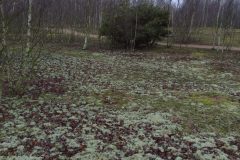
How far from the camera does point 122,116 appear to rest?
1126 cm

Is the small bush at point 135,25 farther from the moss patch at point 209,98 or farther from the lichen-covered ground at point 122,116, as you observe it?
the moss patch at point 209,98

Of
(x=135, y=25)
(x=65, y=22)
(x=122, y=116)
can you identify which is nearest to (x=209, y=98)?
(x=122, y=116)

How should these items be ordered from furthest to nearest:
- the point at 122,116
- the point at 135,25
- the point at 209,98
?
the point at 135,25 → the point at 209,98 → the point at 122,116

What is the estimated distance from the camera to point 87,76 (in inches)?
693

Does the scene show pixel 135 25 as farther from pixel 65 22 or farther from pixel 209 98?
pixel 209 98

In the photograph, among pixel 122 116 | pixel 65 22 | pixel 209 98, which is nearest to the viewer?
pixel 122 116

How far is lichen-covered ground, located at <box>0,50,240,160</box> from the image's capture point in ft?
28.4

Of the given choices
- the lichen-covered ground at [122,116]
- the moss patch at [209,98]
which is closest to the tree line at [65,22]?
the lichen-covered ground at [122,116]

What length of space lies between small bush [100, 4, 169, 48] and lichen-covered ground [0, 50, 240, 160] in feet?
37.0

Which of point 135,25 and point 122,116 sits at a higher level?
point 135,25

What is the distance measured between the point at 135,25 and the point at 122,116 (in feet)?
69.4

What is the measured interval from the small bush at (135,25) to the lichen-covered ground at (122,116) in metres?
11.3

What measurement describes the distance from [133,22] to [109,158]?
80.7ft

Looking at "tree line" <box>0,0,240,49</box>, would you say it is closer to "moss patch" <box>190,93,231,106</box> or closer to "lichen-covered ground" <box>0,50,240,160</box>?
"lichen-covered ground" <box>0,50,240,160</box>
